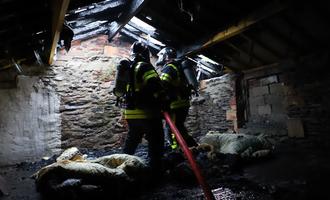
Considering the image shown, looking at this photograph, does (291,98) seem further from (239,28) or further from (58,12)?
(58,12)

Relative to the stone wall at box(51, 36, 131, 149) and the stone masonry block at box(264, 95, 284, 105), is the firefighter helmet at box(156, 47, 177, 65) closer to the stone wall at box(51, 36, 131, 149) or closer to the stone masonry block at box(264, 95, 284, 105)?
the stone wall at box(51, 36, 131, 149)

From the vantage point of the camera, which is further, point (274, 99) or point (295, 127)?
point (274, 99)

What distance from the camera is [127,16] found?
4312 millimetres

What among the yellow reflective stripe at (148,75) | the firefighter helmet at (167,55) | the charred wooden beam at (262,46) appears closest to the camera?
the yellow reflective stripe at (148,75)

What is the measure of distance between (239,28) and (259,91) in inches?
74.2

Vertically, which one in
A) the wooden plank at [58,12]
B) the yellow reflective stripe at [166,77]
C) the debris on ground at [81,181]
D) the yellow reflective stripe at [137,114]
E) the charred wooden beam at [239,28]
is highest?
the charred wooden beam at [239,28]

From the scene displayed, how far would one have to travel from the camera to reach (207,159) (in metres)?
3.73

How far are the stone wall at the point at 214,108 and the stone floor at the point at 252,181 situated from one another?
6.64 ft

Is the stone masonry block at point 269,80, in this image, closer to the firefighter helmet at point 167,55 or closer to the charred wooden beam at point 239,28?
the charred wooden beam at point 239,28

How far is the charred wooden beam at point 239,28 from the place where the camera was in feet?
11.3

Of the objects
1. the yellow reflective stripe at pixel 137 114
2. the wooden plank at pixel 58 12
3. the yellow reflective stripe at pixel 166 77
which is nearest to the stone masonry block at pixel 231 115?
the yellow reflective stripe at pixel 166 77

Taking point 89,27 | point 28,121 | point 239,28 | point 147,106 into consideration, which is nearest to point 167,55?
point 239,28

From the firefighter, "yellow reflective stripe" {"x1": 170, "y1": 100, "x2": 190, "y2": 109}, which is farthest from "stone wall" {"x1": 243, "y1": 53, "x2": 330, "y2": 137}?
the firefighter

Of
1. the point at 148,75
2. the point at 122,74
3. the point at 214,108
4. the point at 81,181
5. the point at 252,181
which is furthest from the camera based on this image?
the point at 214,108
